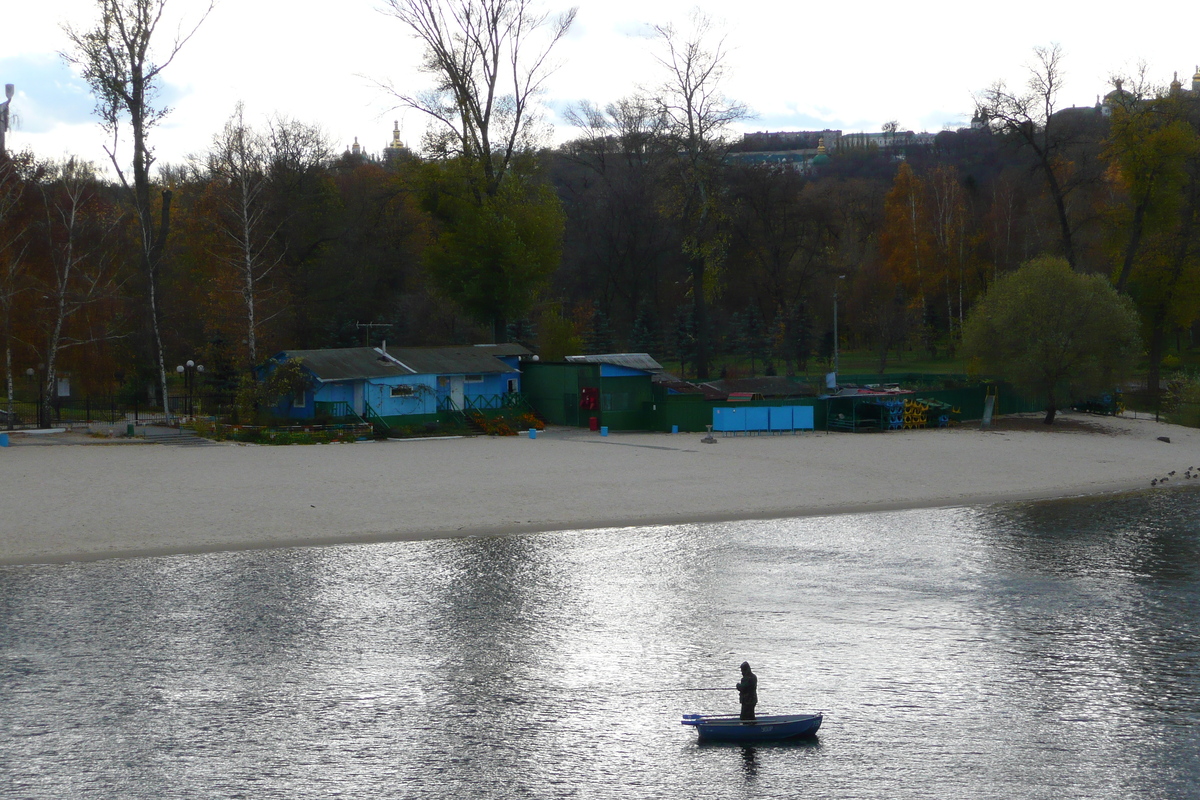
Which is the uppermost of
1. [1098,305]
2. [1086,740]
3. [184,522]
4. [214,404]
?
[1098,305]

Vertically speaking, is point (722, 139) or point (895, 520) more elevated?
point (722, 139)

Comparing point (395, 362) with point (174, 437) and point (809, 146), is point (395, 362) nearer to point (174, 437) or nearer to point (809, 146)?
point (174, 437)

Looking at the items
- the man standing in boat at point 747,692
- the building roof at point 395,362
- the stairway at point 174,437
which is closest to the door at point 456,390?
the building roof at point 395,362

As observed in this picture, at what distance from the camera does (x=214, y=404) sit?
45.3 m

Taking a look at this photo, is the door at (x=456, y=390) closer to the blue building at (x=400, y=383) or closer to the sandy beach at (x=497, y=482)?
the blue building at (x=400, y=383)

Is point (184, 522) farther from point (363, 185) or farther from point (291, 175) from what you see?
point (363, 185)

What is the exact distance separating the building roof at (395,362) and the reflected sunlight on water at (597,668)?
1903cm

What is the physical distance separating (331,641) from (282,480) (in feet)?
45.8

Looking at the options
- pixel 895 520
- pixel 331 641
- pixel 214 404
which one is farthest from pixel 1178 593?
pixel 214 404

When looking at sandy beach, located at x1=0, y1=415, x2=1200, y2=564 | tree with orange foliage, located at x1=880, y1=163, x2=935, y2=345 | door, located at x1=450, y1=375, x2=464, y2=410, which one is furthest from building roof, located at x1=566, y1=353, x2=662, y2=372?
tree with orange foliage, located at x1=880, y1=163, x2=935, y2=345

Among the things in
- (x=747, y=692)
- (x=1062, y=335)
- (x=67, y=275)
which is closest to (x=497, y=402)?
(x=67, y=275)

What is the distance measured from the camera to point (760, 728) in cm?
1308

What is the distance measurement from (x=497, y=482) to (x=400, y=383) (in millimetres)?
13438

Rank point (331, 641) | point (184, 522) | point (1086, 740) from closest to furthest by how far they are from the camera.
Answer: point (1086, 740), point (331, 641), point (184, 522)
